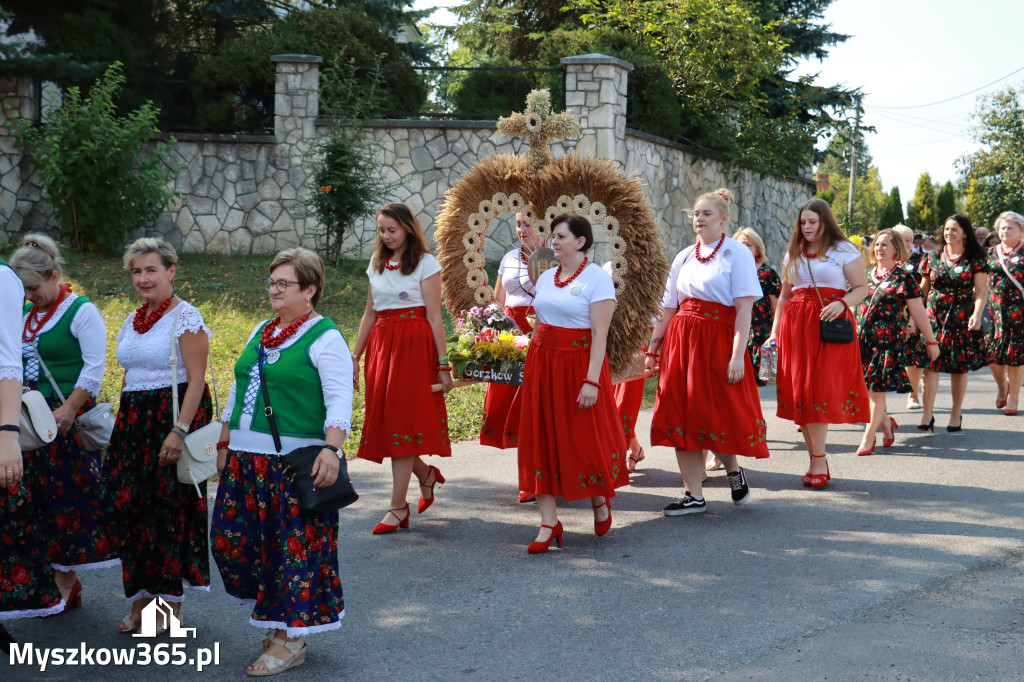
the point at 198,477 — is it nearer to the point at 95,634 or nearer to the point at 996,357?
the point at 95,634

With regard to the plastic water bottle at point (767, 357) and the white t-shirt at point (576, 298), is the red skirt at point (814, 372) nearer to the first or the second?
the plastic water bottle at point (767, 357)

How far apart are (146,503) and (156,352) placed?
0.66m

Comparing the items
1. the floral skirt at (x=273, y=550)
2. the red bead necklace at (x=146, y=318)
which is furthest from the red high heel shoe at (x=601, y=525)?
the red bead necklace at (x=146, y=318)

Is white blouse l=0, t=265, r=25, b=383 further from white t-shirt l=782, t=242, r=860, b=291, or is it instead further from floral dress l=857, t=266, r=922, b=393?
floral dress l=857, t=266, r=922, b=393

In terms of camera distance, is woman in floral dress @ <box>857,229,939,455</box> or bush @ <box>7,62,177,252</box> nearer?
woman in floral dress @ <box>857,229,939,455</box>

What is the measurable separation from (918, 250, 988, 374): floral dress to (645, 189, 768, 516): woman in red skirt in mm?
4140

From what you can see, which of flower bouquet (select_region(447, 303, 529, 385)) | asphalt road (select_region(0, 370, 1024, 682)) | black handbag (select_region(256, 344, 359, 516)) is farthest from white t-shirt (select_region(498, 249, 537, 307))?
black handbag (select_region(256, 344, 359, 516))

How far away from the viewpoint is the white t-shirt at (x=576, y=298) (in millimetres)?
5723

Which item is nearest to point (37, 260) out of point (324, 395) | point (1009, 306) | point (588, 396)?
point (324, 395)

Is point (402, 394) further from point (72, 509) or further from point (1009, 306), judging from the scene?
point (1009, 306)

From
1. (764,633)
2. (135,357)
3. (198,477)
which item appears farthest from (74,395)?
(764,633)

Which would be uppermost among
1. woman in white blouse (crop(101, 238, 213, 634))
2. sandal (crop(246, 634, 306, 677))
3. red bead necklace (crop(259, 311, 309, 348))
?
red bead necklace (crop(259, 311, 309, 348))

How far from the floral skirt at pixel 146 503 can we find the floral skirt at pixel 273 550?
43 centimetres

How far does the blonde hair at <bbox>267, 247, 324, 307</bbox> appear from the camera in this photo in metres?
4.13
